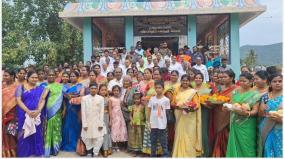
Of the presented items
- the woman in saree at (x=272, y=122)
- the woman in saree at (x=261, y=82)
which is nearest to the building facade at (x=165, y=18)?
the woman in saree at (x=261, y=82)

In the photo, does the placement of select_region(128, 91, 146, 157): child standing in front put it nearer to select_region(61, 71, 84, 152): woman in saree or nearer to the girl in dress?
the girl in dress

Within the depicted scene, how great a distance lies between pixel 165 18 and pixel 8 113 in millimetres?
8770

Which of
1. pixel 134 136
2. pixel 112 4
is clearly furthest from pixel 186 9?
pixel 134 136

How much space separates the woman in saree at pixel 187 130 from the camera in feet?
18.1

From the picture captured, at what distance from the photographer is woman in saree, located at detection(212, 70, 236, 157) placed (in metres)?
5.39

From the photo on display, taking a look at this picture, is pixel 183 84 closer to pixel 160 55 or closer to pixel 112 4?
pixel 160 55

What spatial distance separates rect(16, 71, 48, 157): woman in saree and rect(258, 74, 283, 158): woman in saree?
10.3 ft

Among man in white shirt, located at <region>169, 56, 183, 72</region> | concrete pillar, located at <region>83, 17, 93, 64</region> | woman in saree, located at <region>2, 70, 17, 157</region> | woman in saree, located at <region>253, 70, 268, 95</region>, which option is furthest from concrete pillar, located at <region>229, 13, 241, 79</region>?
woman in saree, located at <region>2, 70, 17, 157</region>

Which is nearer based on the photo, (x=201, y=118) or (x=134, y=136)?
(x=201, y=118)

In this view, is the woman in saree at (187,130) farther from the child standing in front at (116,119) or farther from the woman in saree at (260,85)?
the child standing in front at (116,119)

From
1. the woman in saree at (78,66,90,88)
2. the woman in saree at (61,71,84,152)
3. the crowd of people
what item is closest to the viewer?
the crowd of people

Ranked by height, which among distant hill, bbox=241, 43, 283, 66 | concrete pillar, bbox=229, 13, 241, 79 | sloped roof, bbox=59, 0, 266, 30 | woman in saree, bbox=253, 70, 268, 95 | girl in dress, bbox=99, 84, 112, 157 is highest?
distant hill, bbox=241, 43, 283, 66

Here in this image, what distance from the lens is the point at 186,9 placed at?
12430 mm

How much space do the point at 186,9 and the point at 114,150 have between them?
7146mm
